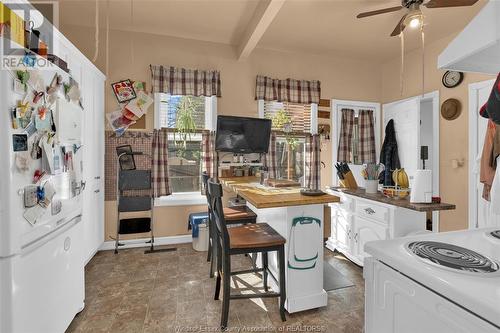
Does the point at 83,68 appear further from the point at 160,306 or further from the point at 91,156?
the point at 160,306

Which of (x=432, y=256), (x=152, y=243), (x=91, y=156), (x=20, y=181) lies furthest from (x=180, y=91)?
(x=432, y=256)

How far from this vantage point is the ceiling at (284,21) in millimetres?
2717

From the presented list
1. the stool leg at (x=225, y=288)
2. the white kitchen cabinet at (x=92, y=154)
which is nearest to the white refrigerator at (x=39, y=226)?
the white kitchen cabinet at (x=92, y=154)

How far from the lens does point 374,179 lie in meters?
2.54

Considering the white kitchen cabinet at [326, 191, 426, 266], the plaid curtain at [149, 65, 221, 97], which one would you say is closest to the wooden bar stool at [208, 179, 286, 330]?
the white kitchen cabinet at [326, 191, 426, 266]

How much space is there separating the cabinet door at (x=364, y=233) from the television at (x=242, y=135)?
4.91 ft

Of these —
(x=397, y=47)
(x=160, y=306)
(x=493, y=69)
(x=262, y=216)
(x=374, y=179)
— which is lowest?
(x=160, y=306)

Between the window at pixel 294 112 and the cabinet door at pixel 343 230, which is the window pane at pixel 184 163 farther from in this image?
the cabinet door at pixel 343 230

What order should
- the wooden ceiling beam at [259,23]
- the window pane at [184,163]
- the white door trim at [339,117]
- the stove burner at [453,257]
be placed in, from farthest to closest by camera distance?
the white door trim at [339,117] < the window pane at [184,163] < the wooden ceiling beam at [259,23] < the stove burner at [453,257]

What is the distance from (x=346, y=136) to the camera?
419 centimetres

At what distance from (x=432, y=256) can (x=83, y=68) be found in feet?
10.1

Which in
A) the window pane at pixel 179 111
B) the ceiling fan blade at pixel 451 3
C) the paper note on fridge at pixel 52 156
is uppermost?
the ceiling fan blade at pixel 451 3

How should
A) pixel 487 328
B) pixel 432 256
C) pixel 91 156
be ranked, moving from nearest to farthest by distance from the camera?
pixel 487 328, pixel 432 256, pixel 91 156

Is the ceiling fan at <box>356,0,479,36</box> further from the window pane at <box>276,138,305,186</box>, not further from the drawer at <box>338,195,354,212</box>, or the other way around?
the window pane at <box>276,138,305,186</box>
